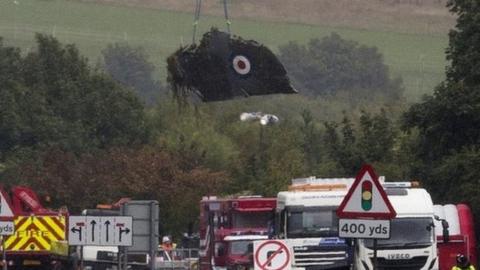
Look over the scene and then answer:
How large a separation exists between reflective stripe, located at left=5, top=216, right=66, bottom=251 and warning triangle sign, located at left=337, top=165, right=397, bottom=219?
21.5 metres

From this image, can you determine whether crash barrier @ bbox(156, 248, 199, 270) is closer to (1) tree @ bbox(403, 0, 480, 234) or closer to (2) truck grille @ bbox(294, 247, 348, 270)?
(1) tree @ bbox(403, 0, 480, 234)

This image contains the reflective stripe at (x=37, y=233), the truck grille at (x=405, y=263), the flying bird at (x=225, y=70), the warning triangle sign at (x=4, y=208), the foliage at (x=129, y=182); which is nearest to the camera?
the flying bird at (x=225, y=70)

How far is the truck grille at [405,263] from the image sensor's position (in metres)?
39.0

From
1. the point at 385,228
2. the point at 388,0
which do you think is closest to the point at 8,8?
the point at 388,0

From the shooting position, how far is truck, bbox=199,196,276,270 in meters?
47.5

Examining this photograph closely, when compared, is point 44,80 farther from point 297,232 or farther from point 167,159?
point 297,232

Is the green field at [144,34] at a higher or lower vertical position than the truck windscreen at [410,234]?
higher

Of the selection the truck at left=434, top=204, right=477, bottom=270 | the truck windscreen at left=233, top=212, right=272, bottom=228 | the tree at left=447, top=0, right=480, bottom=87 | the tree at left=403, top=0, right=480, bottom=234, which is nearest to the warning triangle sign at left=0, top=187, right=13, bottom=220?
the truck at left=434, top=204, right=477, bottom=270

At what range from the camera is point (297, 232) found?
39.6m

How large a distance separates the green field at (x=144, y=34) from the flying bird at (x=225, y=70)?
109409mm

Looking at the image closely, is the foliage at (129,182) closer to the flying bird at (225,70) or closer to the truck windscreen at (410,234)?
the truck windscreen at (410,234)

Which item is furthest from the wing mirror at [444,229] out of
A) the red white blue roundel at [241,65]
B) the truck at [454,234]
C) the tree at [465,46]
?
the tree at [465,46]

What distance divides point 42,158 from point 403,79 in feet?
273

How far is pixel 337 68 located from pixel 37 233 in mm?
128116
